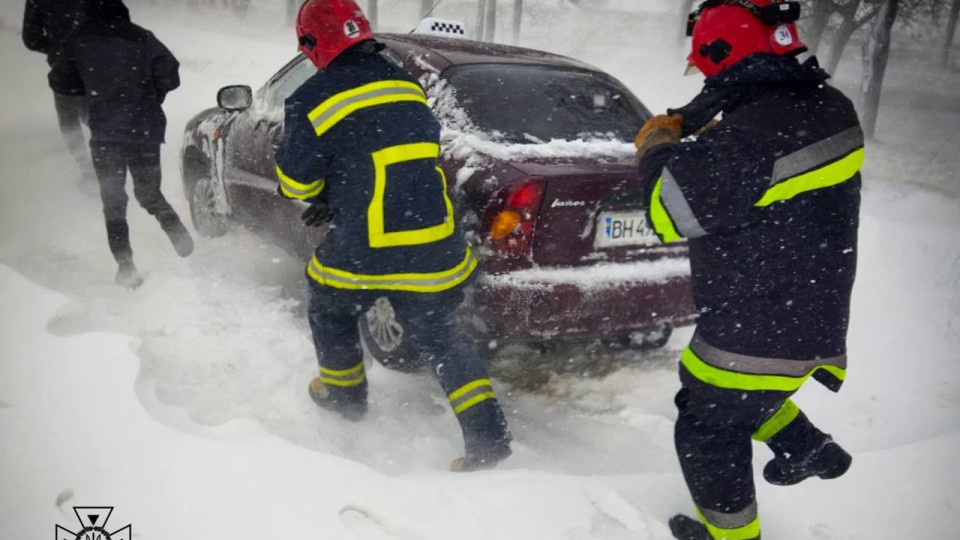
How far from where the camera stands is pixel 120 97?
3906mm

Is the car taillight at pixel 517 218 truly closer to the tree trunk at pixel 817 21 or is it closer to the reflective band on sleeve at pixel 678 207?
the reflective band on sleeve at pixel 678 207

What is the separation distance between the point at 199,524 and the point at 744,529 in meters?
1.71

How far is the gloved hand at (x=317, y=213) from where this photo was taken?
2.52 meters

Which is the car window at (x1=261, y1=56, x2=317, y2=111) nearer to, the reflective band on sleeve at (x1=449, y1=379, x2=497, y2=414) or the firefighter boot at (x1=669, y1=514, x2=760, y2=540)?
the reflective band on sleeve at (x1=449, y1=379, x2=497, y2=414)

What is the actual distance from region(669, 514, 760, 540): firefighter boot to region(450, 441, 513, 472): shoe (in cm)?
70

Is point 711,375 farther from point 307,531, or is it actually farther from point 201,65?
point 201,65

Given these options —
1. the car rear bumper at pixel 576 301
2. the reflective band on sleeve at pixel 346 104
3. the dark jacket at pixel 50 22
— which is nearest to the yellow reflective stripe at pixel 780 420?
the car rear bumper at pixel 576 301

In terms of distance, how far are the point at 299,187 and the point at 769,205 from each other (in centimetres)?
165

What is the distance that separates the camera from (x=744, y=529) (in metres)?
2.04


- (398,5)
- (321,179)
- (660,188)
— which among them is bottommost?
(398,5)

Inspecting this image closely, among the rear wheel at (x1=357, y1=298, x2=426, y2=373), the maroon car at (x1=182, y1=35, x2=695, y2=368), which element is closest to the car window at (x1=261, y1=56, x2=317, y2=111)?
the maroon car at (x1=182, y1=35, x2=695, y2=368)

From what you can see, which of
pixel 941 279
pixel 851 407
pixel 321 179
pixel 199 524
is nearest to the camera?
pixel 199 524

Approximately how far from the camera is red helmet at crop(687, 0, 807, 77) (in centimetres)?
180

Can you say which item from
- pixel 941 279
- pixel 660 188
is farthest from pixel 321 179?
pixel 941 279
